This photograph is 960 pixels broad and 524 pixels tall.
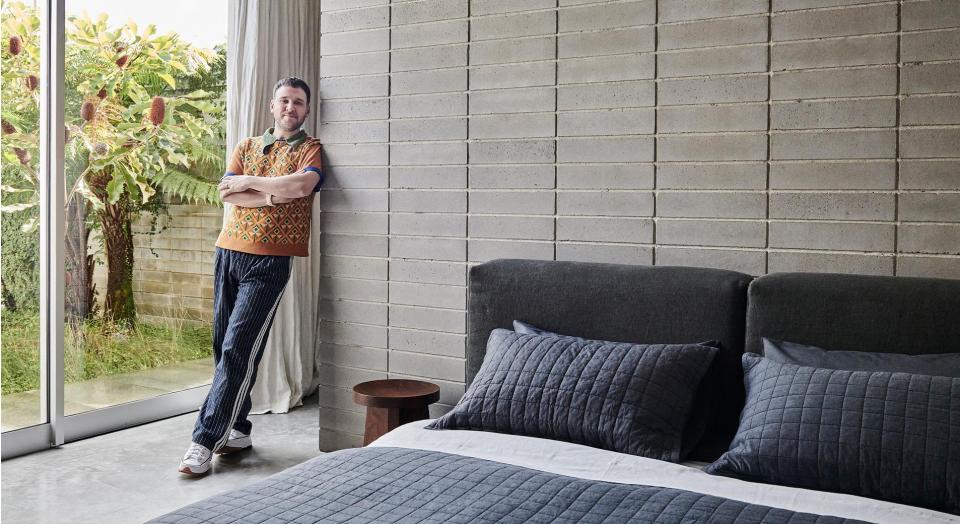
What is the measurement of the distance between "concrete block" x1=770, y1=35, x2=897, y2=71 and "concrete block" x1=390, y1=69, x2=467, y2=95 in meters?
1.19

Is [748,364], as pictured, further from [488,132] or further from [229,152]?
[229,152]

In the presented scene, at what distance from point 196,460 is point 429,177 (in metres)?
1.51

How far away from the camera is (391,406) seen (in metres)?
2.99

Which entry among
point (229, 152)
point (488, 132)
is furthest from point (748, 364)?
point (229, 152)

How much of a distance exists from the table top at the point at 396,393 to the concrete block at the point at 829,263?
4.21 ft

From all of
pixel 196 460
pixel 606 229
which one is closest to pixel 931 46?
pixel 606 229

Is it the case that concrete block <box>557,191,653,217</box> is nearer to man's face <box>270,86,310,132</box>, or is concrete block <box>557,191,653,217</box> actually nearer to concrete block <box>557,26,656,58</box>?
concrete block <box>557,26,656,58</box>

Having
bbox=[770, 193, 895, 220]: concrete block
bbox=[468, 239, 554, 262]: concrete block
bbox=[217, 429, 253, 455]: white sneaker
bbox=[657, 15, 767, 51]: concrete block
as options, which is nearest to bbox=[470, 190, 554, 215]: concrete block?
bbox=[468, 239, 554, 262]: concrete block

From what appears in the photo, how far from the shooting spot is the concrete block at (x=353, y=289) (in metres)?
3.56

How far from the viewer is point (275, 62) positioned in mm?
4660

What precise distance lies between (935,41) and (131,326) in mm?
3701

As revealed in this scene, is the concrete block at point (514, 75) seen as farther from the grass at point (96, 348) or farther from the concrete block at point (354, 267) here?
the grass at point (96, 348)

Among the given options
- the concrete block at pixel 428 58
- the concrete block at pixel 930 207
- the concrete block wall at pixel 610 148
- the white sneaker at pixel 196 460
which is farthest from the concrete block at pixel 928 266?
the white sneaker at pixel 196 460

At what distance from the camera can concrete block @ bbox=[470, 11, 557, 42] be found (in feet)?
10.2
